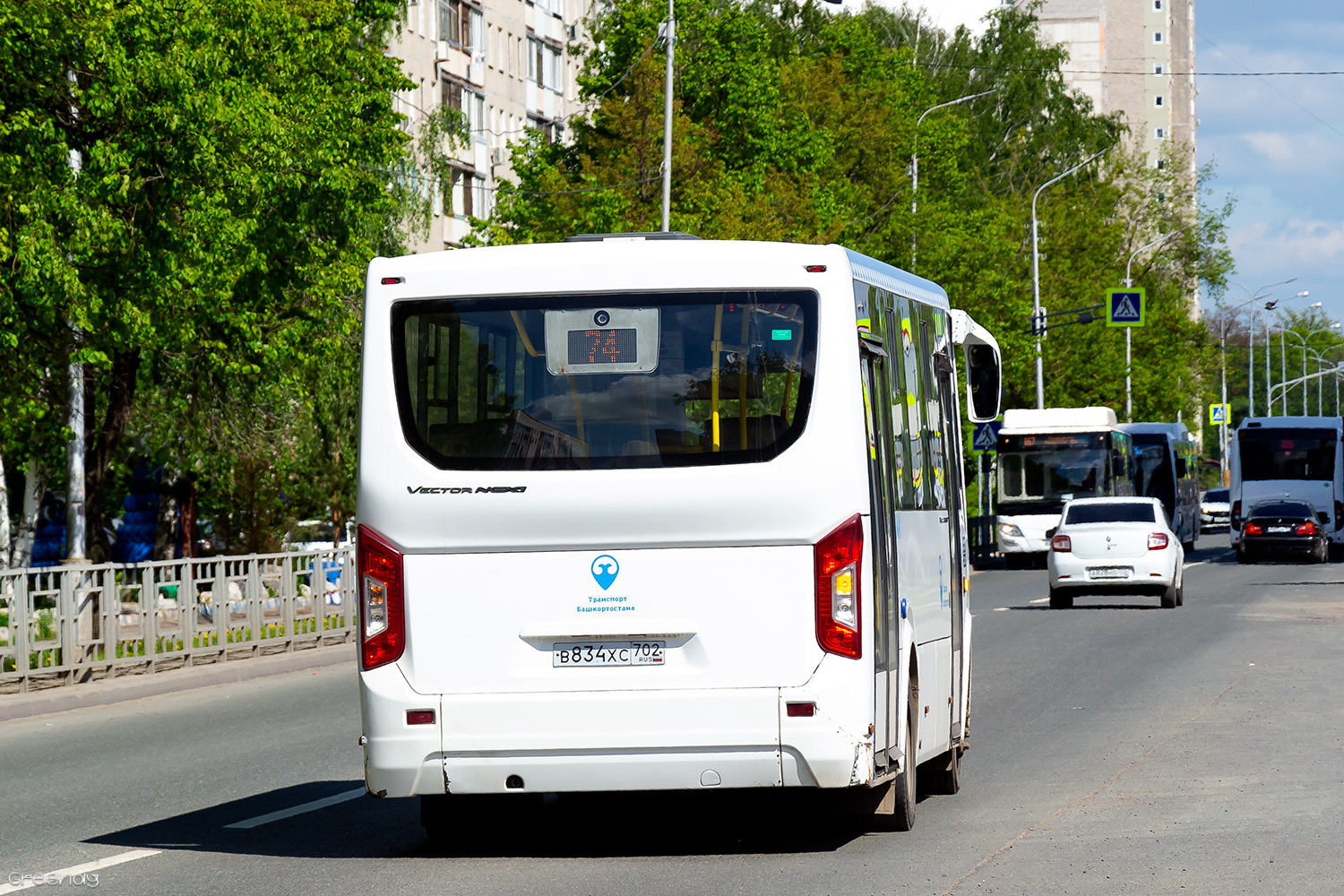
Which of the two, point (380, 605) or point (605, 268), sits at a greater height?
point (605, 268)

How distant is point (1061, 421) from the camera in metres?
49.2

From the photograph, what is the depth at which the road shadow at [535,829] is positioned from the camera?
9.65m

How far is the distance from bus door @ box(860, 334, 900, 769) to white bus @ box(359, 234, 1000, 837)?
3 cm

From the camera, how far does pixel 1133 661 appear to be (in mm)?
20797

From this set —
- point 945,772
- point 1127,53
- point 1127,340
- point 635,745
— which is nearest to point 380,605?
point 635,745

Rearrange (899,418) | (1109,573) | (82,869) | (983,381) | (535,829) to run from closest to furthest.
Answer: (82,869) < (899,418) < (535,829) < (983,381) < (1109,573)

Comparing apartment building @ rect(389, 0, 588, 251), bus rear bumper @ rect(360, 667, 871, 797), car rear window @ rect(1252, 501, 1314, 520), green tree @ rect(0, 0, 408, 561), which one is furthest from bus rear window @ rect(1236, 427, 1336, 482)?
bus rear bumper @ rect(360, 667, 871, 797)

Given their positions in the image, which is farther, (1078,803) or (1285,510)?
(1285,510)

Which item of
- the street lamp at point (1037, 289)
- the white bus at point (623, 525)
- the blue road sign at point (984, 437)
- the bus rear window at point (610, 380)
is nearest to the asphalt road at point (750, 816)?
the white bus at point (623, 525)

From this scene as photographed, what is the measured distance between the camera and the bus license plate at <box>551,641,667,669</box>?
8914 mm

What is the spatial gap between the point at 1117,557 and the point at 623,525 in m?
22.9

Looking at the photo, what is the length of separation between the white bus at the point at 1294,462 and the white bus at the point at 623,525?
148 feet

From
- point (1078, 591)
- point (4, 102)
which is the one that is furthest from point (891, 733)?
point (1078, 591)

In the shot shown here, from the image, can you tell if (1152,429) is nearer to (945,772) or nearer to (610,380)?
(945,772)
